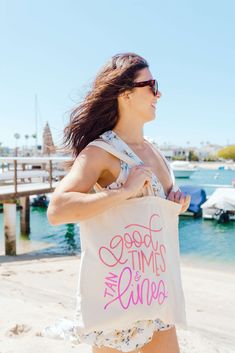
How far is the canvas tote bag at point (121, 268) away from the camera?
148cm

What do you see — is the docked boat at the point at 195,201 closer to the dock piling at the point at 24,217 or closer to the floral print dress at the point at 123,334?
the dock piling at the point at 24,217

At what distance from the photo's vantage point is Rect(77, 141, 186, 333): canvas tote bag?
148 cm

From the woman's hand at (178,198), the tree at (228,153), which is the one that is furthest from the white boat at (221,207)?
the tree at (228,153)

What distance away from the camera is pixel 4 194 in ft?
43.5

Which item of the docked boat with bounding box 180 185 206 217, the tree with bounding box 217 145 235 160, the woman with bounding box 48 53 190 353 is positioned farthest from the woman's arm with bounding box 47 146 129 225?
the tree with bounding box 217 145 235 160

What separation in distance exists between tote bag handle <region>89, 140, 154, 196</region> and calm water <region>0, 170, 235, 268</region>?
43.2 feet

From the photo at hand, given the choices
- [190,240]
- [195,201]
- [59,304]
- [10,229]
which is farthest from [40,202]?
[59,304]

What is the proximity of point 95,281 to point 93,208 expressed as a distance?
29 centimetres

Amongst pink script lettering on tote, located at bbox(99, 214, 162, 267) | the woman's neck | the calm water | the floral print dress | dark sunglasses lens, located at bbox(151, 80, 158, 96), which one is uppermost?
dark sunglasses lens, located at bbox(151, 80, 158, 96)

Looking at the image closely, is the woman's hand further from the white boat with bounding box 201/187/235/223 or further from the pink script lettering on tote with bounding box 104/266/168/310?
the white boat with bounding box 201/187/235/223

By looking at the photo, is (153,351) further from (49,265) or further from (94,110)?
(49,265)

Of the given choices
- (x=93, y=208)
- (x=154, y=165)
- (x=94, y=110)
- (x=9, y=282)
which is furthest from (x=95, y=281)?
(x=9, y=282)

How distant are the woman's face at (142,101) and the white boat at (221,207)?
21.5 metres

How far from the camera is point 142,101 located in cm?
168
